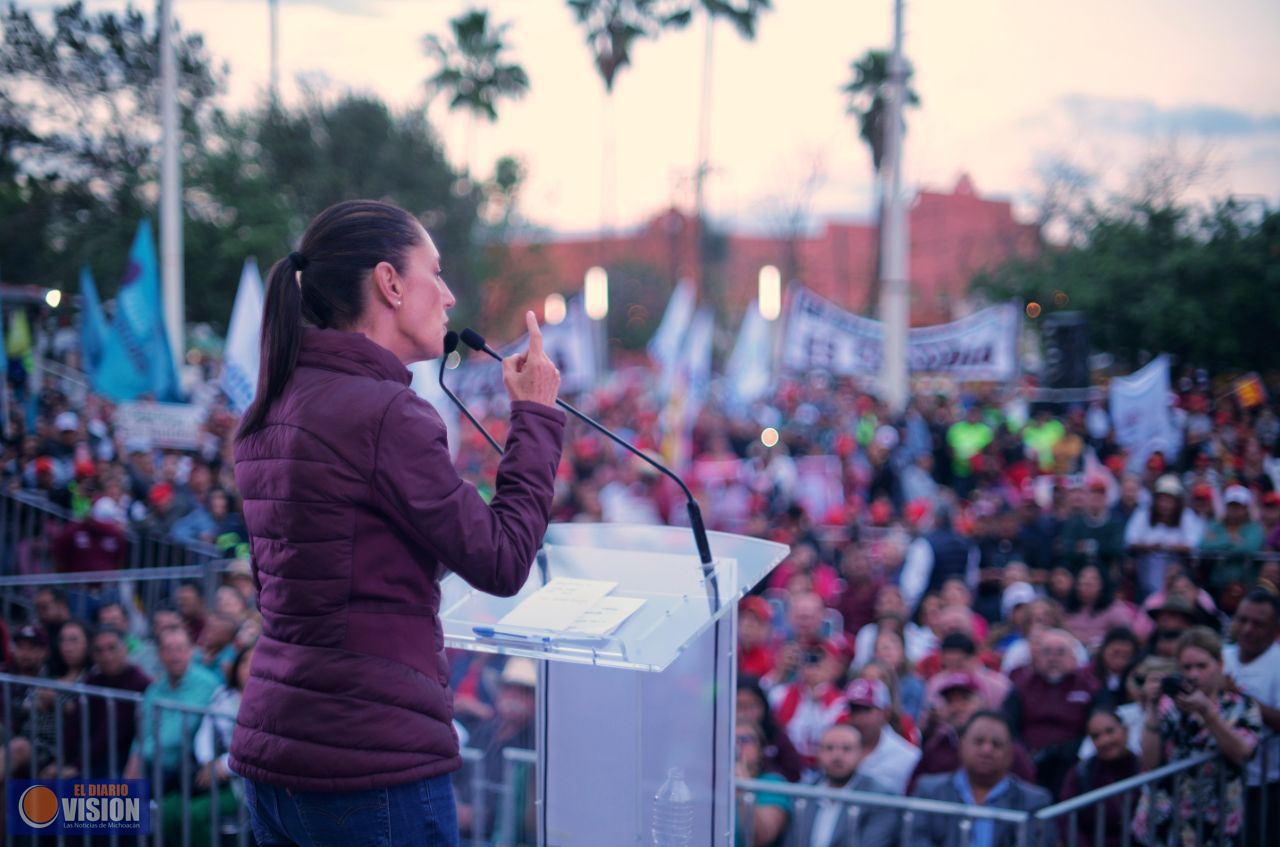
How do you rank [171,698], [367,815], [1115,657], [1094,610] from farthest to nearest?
[1094,610] → [1115,657] → [171,698] → [367,815]

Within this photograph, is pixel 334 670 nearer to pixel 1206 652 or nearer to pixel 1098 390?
pixel 1206 652

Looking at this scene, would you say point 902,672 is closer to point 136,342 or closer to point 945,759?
point 945,759

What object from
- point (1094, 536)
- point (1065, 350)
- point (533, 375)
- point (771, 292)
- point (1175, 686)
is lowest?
point (1175, 686)

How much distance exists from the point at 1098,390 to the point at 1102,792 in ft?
48.9

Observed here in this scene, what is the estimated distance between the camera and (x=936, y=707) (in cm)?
553

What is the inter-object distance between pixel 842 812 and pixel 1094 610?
12.2 ft

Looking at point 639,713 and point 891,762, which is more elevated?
point 639,713

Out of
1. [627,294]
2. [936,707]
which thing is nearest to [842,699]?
[936,707]

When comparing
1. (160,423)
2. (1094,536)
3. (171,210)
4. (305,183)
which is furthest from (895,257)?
(305,183)

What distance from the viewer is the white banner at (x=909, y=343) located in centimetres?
1420

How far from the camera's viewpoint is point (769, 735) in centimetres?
530

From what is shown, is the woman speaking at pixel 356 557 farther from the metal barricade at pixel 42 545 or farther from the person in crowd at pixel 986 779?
the metal barricade at pixel 42 545

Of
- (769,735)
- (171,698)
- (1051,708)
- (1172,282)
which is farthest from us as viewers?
(1172,282)

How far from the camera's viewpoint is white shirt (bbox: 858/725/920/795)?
491 centimetres
